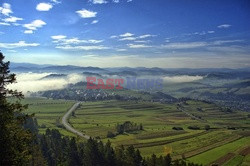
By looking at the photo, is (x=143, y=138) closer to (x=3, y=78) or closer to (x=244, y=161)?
(x=244, y=161)

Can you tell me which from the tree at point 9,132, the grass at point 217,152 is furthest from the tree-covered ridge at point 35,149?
the grass at point 217,152

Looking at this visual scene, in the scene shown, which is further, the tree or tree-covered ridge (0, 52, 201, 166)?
tree-covered ridge (0, 52, 201, 166)

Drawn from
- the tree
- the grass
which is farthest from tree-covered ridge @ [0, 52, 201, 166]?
the grass

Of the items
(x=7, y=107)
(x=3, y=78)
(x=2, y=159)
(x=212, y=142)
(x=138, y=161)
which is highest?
(x=3, y=78)

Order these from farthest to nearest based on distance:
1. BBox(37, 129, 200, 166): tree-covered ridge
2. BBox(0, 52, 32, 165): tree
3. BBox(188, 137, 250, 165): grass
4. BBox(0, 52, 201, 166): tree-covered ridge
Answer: BBox(188, 137, 250, 165): grass < BBox(37, 129, 200, 166): tree-covered ridge < BBox(0, 52, 201, 166): tree-covered ridge < BBox(0, 52, 32, 165): tree

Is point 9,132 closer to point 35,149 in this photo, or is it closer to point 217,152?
point 35,149

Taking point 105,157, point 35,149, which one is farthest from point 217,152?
point 35,149

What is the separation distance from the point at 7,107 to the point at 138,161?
2797 inches

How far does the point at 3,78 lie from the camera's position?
2898 centimetres

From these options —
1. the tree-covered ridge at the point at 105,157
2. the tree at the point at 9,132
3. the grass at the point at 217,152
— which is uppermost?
the tree at the point at 9,132

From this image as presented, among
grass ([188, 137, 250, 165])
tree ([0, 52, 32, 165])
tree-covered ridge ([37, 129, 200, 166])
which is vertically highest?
tree ([0, 52, 32, 165])

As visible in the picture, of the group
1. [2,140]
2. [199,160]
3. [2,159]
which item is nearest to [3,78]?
[2,140]

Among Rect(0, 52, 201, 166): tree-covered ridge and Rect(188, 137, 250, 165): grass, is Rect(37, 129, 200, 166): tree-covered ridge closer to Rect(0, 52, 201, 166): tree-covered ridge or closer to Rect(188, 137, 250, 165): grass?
Rect(0, 52, 201, 166): tree-covered ridge

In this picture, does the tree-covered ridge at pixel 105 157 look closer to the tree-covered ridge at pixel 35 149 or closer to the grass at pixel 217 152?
the tree-covered ridge at pixel 35 149
